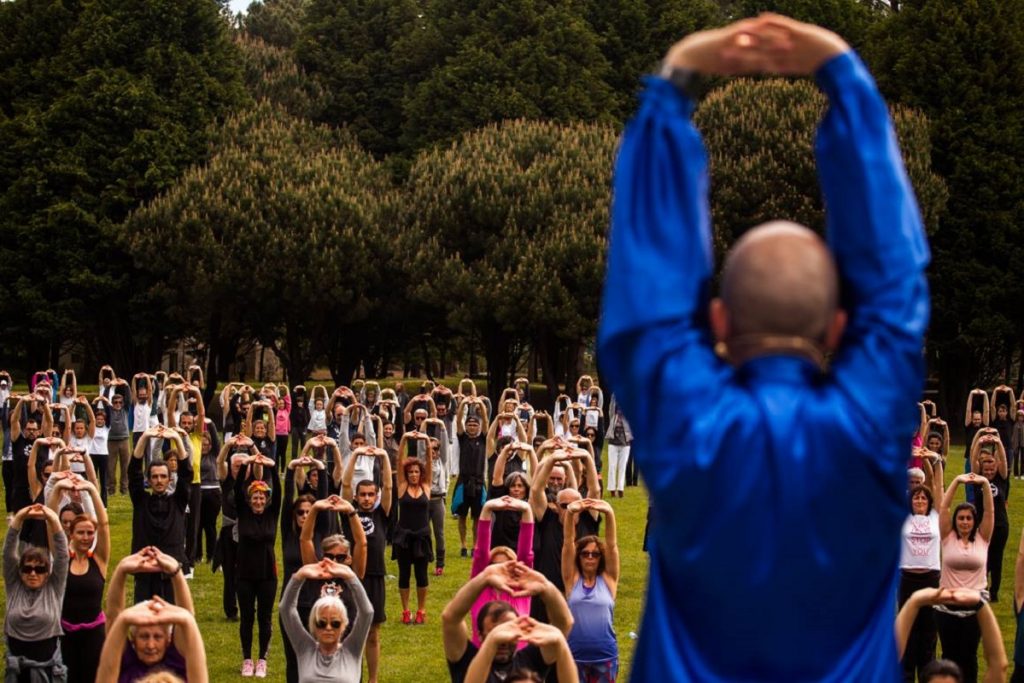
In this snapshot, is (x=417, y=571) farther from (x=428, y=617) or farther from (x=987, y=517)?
(x=987, y=517)

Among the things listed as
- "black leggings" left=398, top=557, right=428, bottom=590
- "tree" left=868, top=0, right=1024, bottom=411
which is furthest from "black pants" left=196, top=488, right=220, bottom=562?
"tree" left=868, top=0, right=1024, bottom=411

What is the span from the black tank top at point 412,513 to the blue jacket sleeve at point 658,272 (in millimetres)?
13280

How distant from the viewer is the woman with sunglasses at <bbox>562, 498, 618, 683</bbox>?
33.2 ft

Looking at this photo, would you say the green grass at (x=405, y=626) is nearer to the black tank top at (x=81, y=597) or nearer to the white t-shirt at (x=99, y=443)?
the white t-shirt at (x=99, y=443)

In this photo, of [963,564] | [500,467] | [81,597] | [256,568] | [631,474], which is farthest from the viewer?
[631,474]

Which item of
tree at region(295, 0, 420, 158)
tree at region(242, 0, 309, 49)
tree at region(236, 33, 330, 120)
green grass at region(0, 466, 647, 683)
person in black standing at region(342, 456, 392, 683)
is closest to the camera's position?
person in black standing at region(342, 456, 392, 683)

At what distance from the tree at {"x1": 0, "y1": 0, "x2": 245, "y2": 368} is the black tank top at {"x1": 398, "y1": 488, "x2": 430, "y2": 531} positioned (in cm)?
2847

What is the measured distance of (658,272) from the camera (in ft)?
7.68

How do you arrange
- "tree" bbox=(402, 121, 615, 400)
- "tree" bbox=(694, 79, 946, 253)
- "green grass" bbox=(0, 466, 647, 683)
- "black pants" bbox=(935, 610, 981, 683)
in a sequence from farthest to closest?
"tree" bbox=(402, 121, 615, 400) → "tree" bbox=(694, 79, 946, 253) → "green grass" bbox=(0, 466, 647, 683) → "black pants" bbox=(935, 610, 981, 683)

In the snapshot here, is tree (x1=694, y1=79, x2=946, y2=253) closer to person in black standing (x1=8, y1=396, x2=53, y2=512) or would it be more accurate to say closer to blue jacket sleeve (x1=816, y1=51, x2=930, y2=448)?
person in black standing (x1=8, y1=396, x2=53, y2=512)

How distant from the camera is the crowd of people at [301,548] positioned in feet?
25.5

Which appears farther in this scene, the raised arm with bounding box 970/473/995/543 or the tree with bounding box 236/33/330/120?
the tree with bounding box 236/33/330/120

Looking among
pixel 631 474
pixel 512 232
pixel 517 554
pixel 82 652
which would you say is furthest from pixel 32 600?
pixel 512 232

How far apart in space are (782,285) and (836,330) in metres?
0.16
